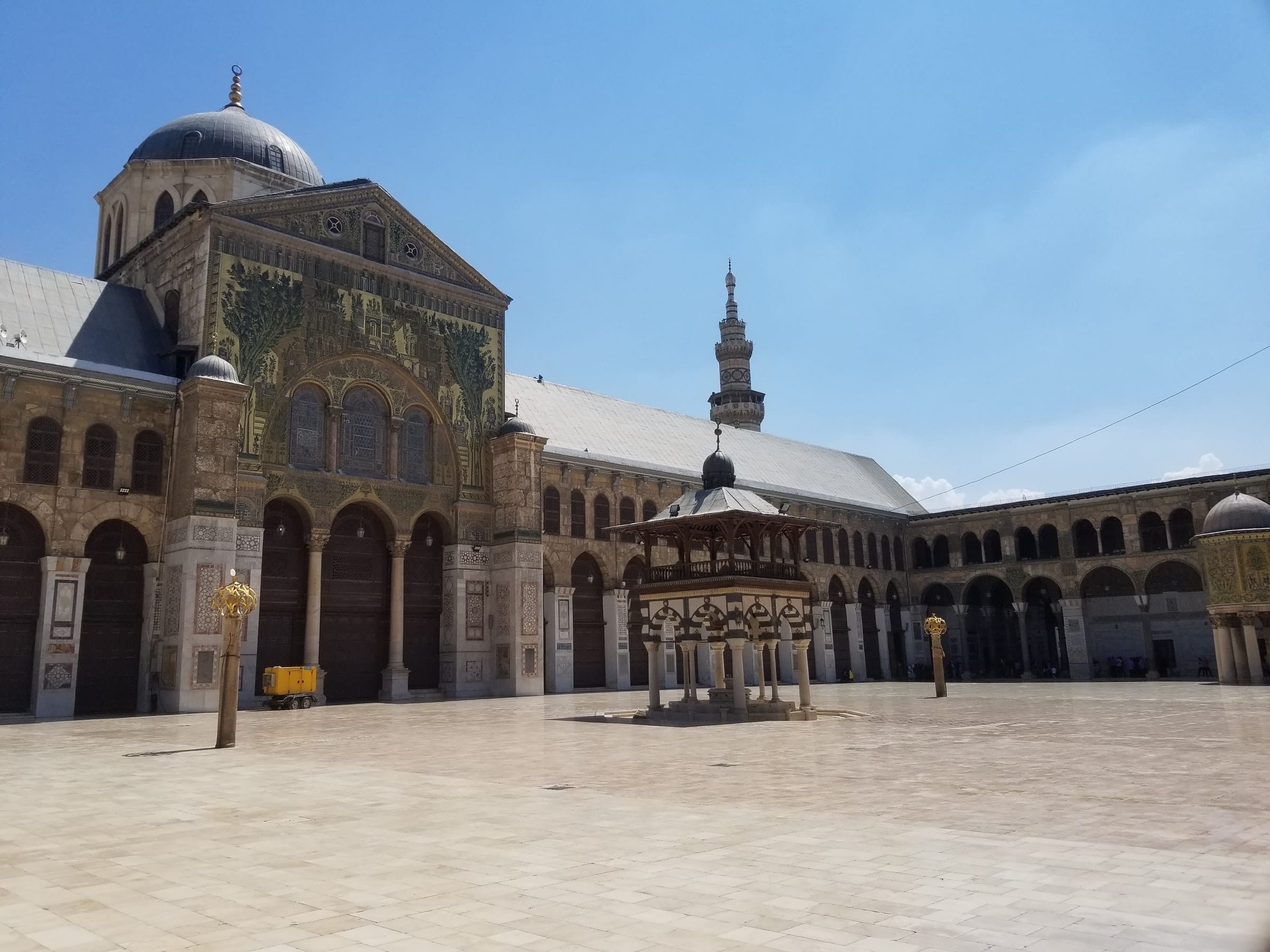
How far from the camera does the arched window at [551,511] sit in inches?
1389

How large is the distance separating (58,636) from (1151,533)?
4228 cm

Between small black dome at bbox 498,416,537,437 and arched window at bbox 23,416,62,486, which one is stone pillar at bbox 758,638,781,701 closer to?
small black dome at bbox 498,416,537,437

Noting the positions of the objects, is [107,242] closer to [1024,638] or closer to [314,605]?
[314,605]

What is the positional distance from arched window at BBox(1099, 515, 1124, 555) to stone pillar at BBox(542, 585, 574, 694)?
1013 inches

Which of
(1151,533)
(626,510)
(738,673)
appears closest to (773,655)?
(738,673)

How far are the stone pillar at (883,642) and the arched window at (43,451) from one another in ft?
121

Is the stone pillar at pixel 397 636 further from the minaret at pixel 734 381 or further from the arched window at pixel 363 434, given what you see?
the minaret at pixel 734 381

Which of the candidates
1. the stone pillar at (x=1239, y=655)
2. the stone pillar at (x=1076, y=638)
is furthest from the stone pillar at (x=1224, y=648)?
the stone pillar at (x=1076, y=638)

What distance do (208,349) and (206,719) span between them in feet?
33.9

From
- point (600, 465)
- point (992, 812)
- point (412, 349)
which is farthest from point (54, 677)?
point (992, 812)

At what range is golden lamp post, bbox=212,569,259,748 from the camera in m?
15.7

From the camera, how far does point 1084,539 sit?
1806 inches

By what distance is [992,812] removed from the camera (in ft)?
27.8

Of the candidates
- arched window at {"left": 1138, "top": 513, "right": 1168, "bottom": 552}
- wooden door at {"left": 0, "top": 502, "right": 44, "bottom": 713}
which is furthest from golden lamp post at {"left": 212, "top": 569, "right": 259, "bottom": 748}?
arched window at {"left": 1138, "top": 513, "right": 1168, "bottom": 552}
